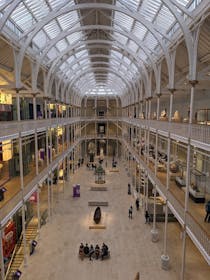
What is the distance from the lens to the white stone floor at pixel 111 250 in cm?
1308

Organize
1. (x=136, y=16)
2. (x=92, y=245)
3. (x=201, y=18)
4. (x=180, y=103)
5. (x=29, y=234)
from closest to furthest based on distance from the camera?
(x=201, y=18), (x=136, y=16), (x=92, y=245), (x=29, y=234), (x=180, y=103)

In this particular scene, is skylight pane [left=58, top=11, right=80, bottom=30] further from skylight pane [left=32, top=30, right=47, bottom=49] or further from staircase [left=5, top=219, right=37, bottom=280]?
staircase [left=5, top=219, right=37, bottom=280]

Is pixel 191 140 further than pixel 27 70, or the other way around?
pixel 27 70

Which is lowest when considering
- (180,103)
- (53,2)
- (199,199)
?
(199,199)

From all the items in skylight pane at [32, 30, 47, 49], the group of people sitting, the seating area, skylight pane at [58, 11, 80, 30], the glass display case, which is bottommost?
→ the group of people sitting

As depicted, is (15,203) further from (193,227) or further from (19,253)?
(193,227)

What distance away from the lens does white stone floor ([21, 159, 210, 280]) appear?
515 inches

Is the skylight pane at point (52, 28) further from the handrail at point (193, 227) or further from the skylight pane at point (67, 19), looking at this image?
the handrail at point (193, 227)

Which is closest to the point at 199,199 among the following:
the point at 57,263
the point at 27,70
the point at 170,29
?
the point at 57,263

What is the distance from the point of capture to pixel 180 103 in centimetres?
2439

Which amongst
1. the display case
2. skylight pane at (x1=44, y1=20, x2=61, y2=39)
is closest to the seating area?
skylight pane at (x1=44, y1=20, x2=61, y2=39)

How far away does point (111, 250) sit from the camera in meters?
15.5

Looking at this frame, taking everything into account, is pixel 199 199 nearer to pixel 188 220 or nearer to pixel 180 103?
pixel 188 220

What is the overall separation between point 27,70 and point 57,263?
15.8 metres
